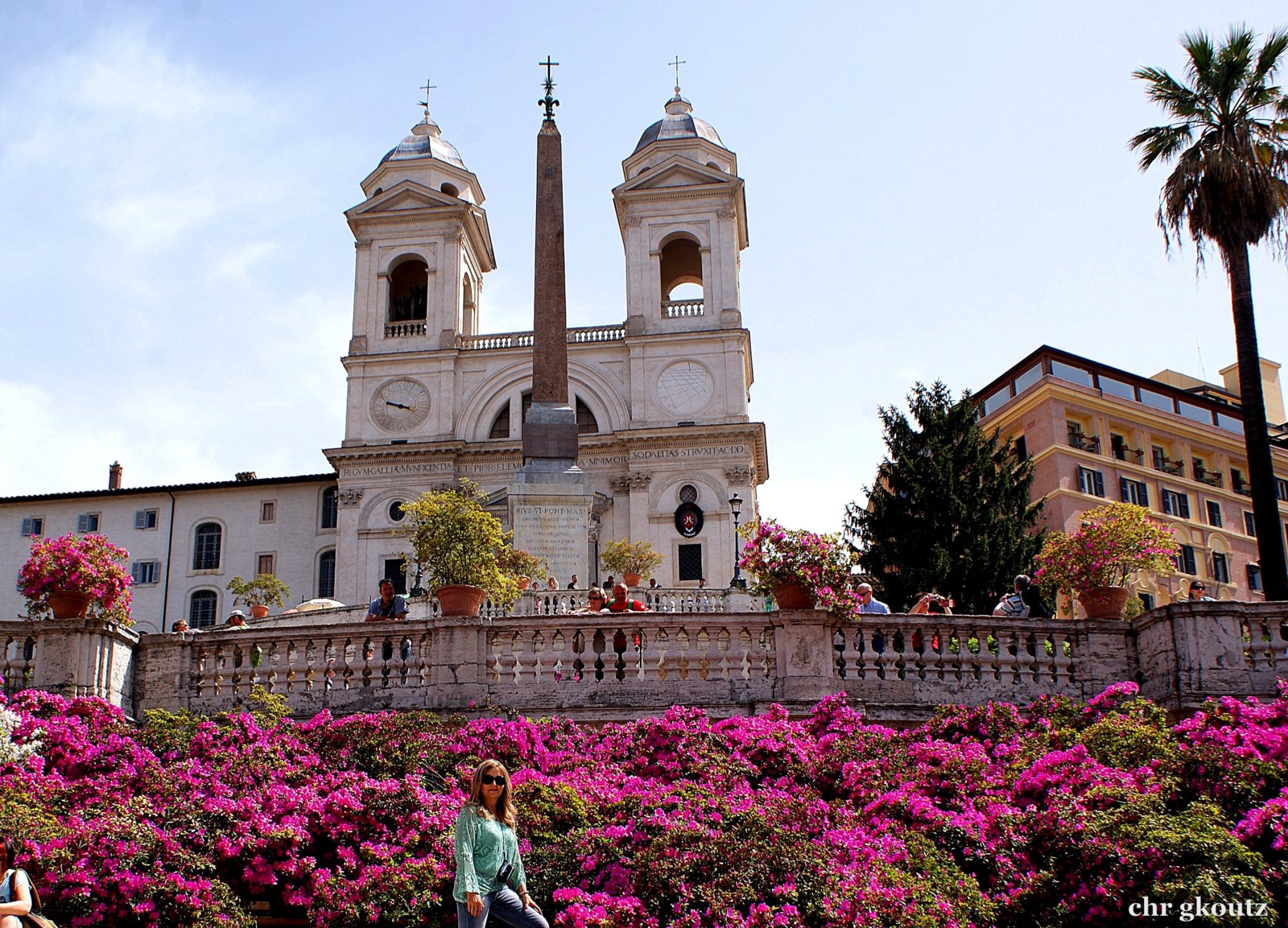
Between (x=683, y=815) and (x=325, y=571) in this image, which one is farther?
(x=325, y=571)

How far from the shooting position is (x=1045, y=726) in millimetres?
12336

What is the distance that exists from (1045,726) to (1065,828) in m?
3.03

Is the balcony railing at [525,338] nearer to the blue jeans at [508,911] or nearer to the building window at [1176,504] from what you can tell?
the building window at [1176,504]

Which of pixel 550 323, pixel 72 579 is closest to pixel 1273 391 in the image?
pixel 550 323

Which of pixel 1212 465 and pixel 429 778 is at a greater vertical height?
pixel 1212 465

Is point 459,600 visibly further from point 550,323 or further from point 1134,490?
point 1134,490

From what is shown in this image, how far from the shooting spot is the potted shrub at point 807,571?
47.4 feet

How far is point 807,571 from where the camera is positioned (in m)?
14.4

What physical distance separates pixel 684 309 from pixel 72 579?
157ft

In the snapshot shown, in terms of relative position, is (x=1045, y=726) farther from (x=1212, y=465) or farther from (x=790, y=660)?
(x=1212, y=465)

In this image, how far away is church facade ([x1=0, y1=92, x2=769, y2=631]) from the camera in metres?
56.8

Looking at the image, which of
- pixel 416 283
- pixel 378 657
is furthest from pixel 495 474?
pixel 378 657

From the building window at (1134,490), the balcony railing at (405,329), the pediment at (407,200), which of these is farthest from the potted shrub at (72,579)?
the building window at (1134,490)

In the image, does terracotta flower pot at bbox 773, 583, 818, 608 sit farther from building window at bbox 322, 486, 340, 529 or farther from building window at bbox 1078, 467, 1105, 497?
building window at bbox 322, 486, 340, 529
